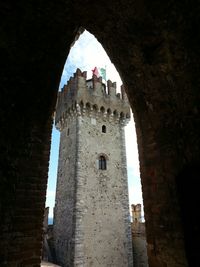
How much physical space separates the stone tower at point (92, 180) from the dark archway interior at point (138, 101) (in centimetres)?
978

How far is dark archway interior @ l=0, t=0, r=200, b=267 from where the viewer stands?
2.32 m

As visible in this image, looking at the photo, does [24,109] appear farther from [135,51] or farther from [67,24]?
[135,51]

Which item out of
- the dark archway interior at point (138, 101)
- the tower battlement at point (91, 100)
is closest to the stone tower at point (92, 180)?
the tower battlement at point (91, 100)

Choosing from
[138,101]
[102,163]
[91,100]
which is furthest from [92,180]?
[138,101]

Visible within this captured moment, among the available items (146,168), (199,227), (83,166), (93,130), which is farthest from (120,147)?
(199,227)

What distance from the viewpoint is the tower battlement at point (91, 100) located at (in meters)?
15.3

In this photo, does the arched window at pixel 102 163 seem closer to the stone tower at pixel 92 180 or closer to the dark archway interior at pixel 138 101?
the stone tower at pixel 92 180

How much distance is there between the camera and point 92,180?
1312 cm

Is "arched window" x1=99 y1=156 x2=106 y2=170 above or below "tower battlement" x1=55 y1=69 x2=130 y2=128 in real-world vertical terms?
below

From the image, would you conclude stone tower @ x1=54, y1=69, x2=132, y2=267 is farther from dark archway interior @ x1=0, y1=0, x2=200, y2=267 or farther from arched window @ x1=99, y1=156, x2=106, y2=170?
dark archway interior @ x1=0, y1=0, x2=200, y2=267

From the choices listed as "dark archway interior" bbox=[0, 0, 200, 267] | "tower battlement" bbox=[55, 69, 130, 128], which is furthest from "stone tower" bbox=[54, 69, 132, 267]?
"dark archway interior" bbox=[0, 0, 200, 267]

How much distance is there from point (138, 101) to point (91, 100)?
493 inches

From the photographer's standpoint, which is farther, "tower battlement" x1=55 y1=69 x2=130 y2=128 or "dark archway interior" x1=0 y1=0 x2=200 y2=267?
"tower battlement" x1=55 y1=69 x2=130 y2=128

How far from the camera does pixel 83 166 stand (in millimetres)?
13148
